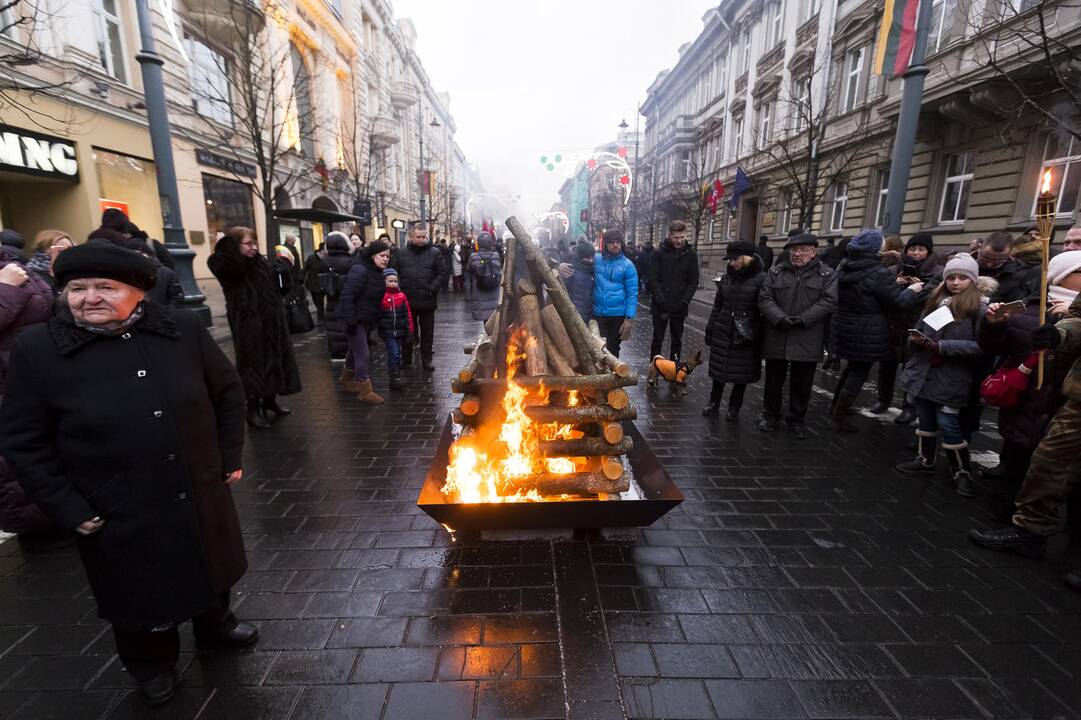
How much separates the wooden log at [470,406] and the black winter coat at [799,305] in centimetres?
359

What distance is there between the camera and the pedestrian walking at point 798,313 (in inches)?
212

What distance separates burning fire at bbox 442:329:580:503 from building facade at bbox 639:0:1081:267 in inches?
201

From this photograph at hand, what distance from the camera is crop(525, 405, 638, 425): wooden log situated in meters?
3.47

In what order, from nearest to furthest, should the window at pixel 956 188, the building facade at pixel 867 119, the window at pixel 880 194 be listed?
the building facade at pixel 867 119, the window at pixel 956 188, the window at pixel 880 194

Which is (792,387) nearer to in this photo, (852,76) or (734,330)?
(734,330)

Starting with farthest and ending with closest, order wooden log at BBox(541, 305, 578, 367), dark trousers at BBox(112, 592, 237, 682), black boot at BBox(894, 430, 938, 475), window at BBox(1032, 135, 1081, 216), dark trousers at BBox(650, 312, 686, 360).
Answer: window at BBox(1032, 135, 1081, 216) < dark trousers at BBox(650, 312, 686, 360) < black boot at BBox(894, 430, 938, 475) < wooden log at BBox(541, 305, 578, 367) < dark trousers at BBox(112, 592, 237, 682)

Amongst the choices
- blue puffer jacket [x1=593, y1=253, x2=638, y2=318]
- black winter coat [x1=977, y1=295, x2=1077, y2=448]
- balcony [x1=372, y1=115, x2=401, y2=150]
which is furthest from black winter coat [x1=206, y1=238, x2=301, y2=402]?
balcony [x1=372, y1=115, x2=401, y2=150]

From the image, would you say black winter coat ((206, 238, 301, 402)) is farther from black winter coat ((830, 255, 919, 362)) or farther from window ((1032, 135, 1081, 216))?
window ((1032, 135, 1081, 216))

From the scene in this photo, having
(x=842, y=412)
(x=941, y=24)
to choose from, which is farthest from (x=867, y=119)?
(x=842, y=412)

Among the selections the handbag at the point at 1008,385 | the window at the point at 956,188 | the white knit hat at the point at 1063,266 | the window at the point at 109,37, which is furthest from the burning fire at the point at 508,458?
the window at the point at 956,188

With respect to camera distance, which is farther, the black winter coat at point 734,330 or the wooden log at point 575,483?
the black winter coat at point 734,330

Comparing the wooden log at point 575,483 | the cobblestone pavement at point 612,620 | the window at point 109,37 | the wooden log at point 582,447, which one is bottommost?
the cobblestone pavement at point 612,620

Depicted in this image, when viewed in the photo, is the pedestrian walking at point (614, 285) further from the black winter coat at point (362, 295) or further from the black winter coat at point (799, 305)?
the black winter coat at point (362, 295)

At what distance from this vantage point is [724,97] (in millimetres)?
32531
